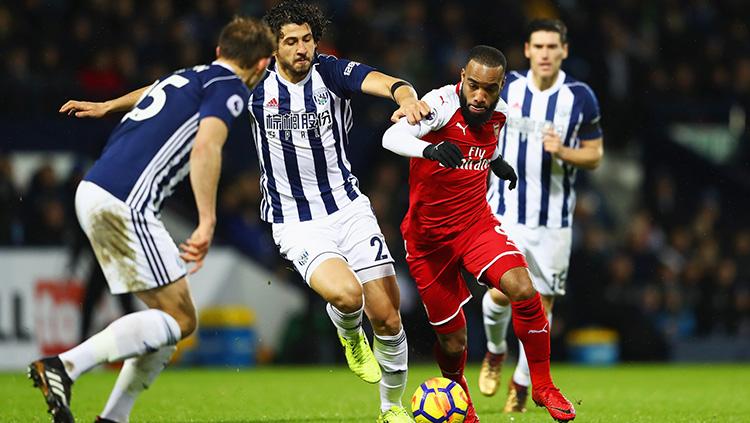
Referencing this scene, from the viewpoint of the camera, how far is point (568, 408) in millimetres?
6398

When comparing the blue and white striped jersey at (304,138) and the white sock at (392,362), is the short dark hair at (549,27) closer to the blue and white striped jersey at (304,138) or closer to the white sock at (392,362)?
the blue and white striped jersey at (304,138)

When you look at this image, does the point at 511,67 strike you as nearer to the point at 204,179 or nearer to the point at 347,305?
the point at 347,305

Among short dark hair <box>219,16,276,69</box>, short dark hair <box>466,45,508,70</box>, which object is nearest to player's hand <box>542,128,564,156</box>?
short dark hair <box>466,45,508,70</box>

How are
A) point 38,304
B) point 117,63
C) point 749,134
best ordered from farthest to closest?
point 749,134
point 117,63
point 38,304

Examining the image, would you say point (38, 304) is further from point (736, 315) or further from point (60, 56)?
point (736, 315)

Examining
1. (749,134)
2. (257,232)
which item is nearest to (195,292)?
(257,232)

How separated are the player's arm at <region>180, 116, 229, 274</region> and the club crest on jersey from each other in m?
1.25

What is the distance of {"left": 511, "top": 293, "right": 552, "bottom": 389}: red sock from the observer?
6602 mm

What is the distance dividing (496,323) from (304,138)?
90.7 inches

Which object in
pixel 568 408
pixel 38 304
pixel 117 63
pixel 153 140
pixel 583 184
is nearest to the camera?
pixel 153 140

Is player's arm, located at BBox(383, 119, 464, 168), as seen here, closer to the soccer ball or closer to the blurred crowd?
the soccer ball

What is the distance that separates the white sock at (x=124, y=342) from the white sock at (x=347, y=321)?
4.28ft

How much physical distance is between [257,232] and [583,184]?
485 cm

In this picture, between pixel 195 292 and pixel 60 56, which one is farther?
pixel 60 56
